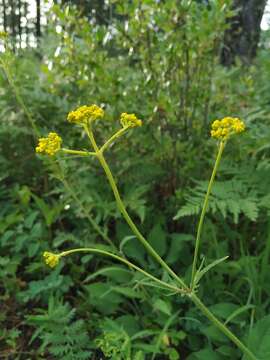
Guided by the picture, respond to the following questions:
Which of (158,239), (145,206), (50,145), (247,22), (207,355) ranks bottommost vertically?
(207,355)

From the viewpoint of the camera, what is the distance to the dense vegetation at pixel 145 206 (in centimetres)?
171

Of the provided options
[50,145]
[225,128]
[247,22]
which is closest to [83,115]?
[50,145]

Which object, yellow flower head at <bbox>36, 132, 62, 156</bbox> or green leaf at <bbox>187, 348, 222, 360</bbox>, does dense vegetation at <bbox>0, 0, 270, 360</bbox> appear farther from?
yellow flower head at <bbox>36, 132, 62, 156</bbox>

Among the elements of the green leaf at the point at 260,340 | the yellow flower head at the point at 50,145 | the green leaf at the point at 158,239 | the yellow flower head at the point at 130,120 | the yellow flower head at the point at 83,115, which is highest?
the yellow flower head at the point at 83,115

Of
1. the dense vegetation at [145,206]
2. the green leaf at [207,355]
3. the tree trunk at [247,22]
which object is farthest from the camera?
the tree trunk at [247,22]

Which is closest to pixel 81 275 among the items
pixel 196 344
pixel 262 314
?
pixel 196 344

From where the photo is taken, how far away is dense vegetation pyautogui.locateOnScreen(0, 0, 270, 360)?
1714 millimetres

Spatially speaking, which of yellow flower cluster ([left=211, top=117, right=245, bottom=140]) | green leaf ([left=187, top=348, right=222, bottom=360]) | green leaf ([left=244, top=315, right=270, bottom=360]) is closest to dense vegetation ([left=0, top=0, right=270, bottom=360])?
green leaf ([left=187, top=348, right=222, bottom=360])

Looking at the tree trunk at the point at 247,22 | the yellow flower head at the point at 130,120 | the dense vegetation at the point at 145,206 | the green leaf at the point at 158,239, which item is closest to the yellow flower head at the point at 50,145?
the yellow flower head at the point at 130,120

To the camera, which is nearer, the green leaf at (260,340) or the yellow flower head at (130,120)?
the yellow flower head at (130,120)

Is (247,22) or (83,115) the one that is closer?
(83,115)

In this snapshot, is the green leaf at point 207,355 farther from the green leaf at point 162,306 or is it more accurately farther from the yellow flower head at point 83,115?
the yellow flower head at point 83,115

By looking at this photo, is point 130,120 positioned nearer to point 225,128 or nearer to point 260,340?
point 225,128

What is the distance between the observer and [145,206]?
2.04 meters
